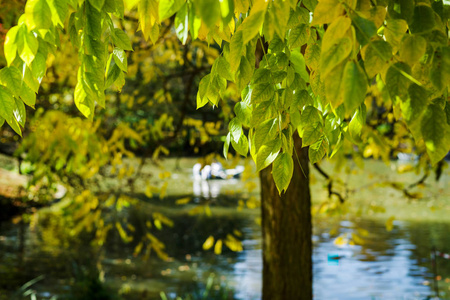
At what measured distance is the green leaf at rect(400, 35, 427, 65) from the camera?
1.14m

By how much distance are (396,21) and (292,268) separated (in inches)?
113

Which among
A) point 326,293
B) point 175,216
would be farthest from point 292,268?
point 175,216

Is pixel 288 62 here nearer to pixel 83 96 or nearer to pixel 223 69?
pixel 223 69

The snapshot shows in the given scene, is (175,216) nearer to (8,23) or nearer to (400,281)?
(400,281)

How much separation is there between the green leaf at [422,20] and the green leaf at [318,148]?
0.46 meters

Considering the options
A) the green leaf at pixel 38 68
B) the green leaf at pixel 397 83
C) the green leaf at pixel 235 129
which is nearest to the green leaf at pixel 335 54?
the green leaf at pixel 397 83

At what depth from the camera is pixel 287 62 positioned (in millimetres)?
1613

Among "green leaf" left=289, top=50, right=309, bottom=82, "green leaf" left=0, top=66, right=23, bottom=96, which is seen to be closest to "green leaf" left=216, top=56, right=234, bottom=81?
"green leaf" left=289, top=50, right=309, bottom=82

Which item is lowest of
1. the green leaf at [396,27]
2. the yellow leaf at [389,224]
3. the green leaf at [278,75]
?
the yellow leaf at [389,224]

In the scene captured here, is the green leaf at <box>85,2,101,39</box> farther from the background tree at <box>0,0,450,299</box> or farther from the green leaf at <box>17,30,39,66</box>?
the green leaf at <box>17,30,39,66</box>

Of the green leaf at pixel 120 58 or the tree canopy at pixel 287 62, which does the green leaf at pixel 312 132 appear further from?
the green leaf at pixel 120 58

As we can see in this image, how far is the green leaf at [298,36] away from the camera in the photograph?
154 cm

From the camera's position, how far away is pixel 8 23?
4.17 m

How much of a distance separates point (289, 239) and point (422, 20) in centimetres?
277
